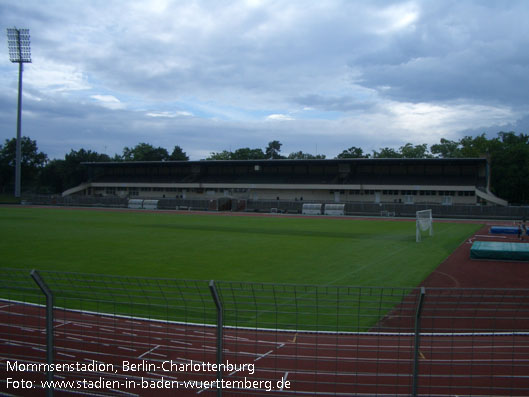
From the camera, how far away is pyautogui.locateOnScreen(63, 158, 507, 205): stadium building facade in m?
72.4

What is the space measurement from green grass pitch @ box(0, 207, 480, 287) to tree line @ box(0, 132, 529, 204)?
169 ft

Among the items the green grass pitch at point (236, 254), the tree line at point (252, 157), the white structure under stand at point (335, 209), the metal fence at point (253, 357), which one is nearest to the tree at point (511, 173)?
the tree line at point (252, 157)

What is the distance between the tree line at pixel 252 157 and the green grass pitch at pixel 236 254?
51636 millimetres

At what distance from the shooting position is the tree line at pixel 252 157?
7906 centimetres

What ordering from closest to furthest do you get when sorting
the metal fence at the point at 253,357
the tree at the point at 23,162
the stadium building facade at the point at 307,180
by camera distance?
the metal fence at the point at 253,357, the stadium building facade at the point at 307,180, the tree at the point at 23,162

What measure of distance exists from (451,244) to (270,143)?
128 metres

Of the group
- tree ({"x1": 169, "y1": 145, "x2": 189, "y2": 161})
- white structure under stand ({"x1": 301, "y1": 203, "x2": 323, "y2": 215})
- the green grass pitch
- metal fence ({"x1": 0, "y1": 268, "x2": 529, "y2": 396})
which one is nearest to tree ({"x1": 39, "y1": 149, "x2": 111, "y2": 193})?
tree ({"x1": 169, "y1": 145, "x2": 189, "y2": 161})

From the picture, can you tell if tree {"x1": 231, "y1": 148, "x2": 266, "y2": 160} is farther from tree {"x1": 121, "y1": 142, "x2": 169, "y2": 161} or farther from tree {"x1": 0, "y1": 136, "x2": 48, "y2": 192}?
tree {"x1": 0, "y1": 136, "x2": 48, "y2": 192}

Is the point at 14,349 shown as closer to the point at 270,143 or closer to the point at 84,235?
the point at 84,235

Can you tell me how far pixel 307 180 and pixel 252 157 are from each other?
5060cm

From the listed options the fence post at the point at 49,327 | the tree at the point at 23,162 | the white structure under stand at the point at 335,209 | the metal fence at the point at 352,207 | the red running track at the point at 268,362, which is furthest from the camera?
the tree at the point at 23,162

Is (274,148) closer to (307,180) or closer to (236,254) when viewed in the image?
(307,180)

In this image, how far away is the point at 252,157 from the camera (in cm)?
13112

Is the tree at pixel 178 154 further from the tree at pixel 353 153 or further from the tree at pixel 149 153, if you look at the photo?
the tree at pixel 353 153
